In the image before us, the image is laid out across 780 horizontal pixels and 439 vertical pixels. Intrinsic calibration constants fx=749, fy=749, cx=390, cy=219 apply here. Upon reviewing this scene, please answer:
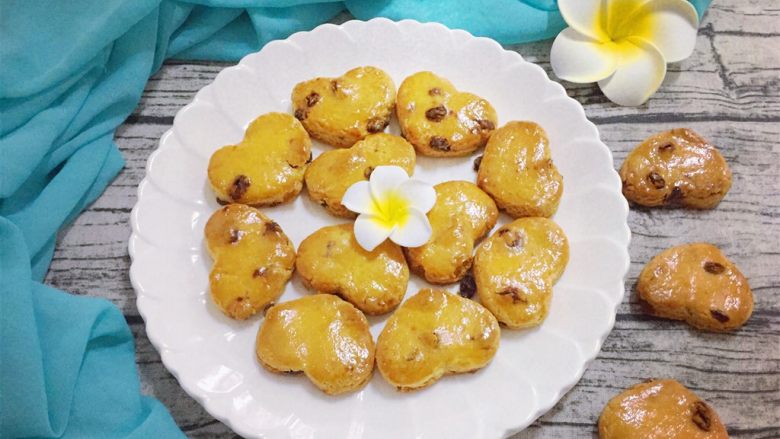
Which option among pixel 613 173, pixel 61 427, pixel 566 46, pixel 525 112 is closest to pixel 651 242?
pixel 613 173

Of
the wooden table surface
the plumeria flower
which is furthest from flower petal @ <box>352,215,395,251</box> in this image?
the wooden table surface

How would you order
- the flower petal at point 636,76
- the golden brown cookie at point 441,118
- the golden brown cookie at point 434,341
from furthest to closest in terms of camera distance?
the flower petal at point 636,76 → the golden brown cookie at point 441,118 → the golden brown cookie at point 434,341

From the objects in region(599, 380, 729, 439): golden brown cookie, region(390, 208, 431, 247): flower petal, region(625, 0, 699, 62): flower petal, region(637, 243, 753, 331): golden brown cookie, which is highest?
region(625, 0, 699, 62): flower petal

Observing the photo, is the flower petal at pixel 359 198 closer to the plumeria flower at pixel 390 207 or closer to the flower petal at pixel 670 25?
the plumeria flower at pixel 390 207

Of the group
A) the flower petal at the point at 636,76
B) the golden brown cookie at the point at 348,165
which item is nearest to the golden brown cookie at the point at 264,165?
the golden brown cookie at the point at 348,165

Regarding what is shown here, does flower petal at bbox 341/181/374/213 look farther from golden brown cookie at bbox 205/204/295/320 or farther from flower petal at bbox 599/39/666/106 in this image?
flower petal at bbox 599/39/666/106

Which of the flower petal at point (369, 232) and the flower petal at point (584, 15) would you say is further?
the flower petal at point (584, 15)

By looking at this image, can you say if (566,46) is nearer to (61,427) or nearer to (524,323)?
(524,323)
